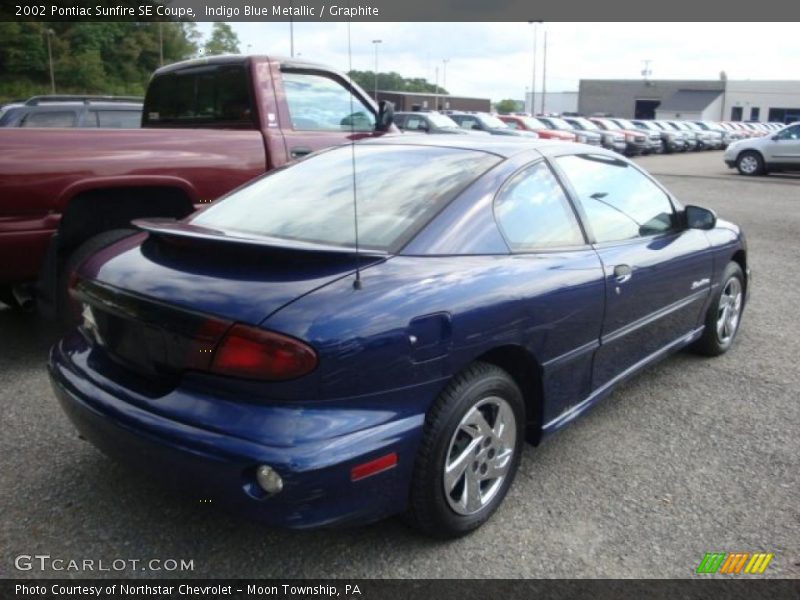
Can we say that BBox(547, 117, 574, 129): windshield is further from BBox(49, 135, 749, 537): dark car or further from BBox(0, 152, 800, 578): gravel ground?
BBox(49, 135, 749, 537): dark car

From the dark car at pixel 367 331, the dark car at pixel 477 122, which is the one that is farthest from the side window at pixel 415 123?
the dark car at pixel 367 331

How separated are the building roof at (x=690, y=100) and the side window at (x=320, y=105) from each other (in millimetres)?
77903

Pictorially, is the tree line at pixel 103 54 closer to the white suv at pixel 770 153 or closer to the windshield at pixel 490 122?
the windshield at pixel 490 122

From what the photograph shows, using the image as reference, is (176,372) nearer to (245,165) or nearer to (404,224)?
(404,224)

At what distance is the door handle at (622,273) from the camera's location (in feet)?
10.7

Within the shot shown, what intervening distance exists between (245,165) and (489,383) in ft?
9.88

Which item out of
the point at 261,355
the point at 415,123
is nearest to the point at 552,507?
the point at 261,355

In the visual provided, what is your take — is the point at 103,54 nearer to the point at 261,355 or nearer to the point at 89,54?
the point at 89,54

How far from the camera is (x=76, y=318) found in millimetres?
2949

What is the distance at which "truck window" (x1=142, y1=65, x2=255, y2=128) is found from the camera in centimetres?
538

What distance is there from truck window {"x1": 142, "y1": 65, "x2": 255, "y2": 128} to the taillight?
11.4 feet

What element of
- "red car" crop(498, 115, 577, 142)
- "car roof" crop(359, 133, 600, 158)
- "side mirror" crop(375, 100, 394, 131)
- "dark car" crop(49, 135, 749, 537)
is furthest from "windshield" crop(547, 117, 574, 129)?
"dark car" crop(49, 135, 749, 537)

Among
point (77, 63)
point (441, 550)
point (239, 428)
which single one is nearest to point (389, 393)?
point (239, 428)
